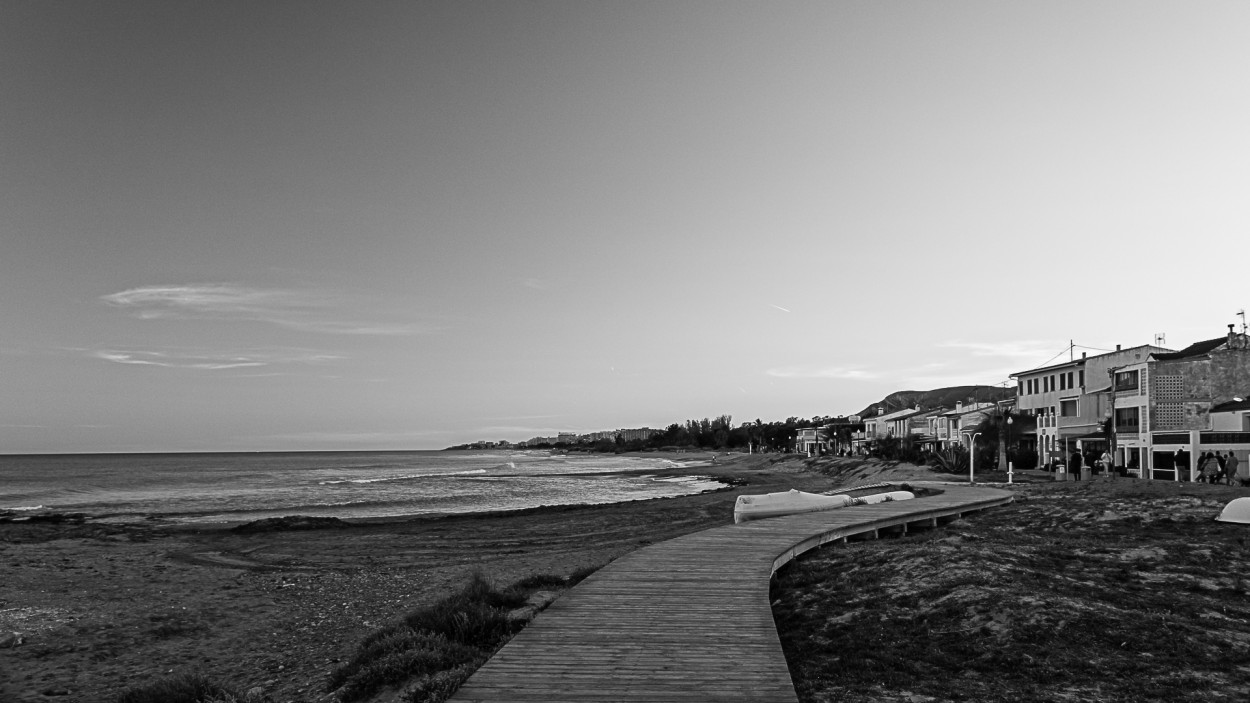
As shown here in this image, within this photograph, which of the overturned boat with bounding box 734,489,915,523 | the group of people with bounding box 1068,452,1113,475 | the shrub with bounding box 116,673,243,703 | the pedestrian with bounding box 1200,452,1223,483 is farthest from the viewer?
the group of people with bounding box 1068,452,1113,475

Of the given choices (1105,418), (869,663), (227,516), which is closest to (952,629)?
(869,663)

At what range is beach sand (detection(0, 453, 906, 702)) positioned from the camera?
11055 mm

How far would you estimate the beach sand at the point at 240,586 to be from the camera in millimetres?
11055

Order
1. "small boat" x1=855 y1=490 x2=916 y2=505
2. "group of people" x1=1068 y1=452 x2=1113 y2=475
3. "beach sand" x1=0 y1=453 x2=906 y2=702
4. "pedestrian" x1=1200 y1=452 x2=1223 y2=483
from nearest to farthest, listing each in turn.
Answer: "beach sand" x1=0 y1=453 x2=906 y2=702
"small boat" x1=855 y1=490 x2=916 y2=505
"pedestrian" x1=1200 y1=452 x2=1223 y2=483
"group of people" x1=1068 y1=452 x2=1113 y2=475

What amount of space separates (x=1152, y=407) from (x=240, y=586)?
3647 cm

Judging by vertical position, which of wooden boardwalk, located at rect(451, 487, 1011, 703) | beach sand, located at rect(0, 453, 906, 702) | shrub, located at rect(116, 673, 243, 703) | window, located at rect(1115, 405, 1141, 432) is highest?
window, located at rect(1115, 405, 1141, 432)

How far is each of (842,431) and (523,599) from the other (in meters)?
111

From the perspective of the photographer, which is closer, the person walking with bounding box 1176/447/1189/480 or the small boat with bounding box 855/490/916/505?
the small boat with bounding box 855/490/916/505

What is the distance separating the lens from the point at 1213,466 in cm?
2847

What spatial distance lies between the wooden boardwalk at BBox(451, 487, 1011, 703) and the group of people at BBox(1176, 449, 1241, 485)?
2208 cm

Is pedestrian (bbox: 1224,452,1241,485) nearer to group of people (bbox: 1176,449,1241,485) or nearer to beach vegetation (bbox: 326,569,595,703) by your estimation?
group of people (bbox: 1176,449,1241,485)

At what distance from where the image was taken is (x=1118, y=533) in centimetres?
1653

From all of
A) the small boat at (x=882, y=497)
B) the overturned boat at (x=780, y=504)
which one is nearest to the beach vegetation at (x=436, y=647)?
the overturned boat at (x=780, y=504)

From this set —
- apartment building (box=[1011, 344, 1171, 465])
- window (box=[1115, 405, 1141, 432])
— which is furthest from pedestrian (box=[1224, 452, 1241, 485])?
apartment building (box=[1011, 344, 1171, 465])
